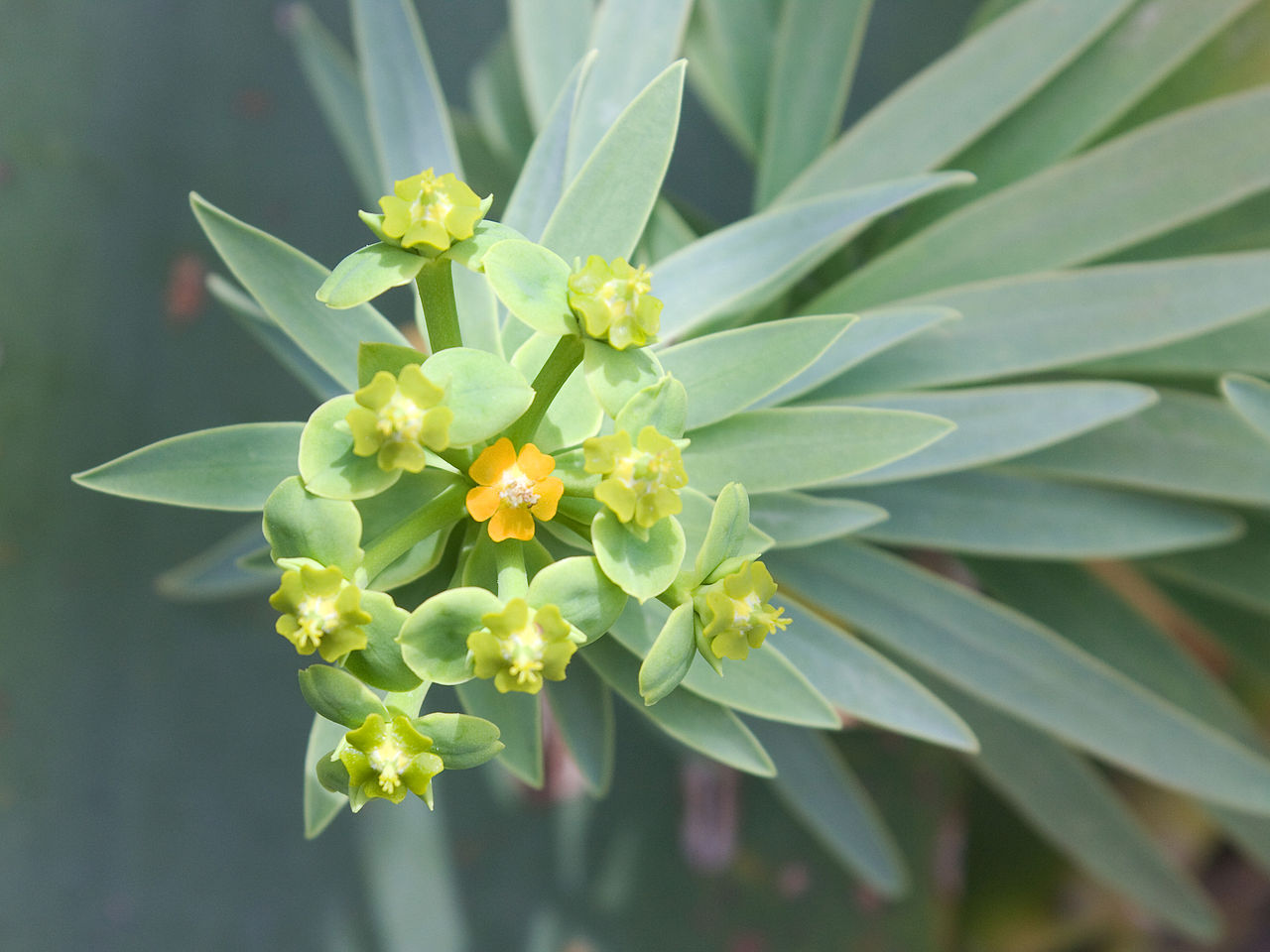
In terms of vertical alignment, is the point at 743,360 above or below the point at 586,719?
above

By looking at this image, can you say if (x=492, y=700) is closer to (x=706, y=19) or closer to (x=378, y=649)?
(x=378, y=649)

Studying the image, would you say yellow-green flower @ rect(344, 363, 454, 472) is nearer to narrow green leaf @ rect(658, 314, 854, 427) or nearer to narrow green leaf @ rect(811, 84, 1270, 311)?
narrow green leaf @ rect(658, 314, 854, 427)

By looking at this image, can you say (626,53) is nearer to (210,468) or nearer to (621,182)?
(621,182)

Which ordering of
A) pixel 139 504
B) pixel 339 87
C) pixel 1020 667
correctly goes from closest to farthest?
pixel 1020 667, pixel 339 87, pixel 139 504

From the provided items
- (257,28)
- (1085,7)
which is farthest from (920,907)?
(257,28)

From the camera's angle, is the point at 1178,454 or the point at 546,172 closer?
the point at 546,172

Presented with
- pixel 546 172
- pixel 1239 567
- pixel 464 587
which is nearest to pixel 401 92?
pixel 546 172

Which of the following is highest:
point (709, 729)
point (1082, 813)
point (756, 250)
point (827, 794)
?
point (756, 250)

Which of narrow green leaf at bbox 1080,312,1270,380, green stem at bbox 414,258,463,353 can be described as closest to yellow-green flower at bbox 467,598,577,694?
green stem at bbox 414,258,463,353
